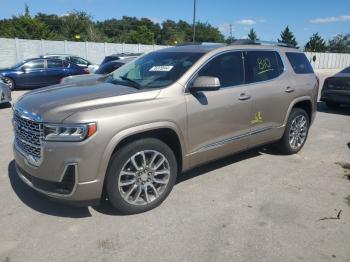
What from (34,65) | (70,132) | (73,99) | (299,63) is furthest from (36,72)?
(70,132)

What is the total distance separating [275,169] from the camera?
219 inches

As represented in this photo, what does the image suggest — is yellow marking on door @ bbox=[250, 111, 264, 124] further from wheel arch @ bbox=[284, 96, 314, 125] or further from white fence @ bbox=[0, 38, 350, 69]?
white fence @ bbox=[0, 38, 350, 69]

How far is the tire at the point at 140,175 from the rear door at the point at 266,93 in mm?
1645

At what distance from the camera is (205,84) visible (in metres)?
4.20

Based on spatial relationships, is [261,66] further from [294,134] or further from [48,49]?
[48,49]

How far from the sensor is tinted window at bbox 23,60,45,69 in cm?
1611

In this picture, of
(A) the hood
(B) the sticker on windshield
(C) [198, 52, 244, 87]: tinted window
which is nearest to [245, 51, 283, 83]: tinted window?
(C) [198, 52, 244, 87]: tinted window

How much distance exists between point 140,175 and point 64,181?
0.82m

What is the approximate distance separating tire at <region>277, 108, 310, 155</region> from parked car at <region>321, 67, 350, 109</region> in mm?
4978

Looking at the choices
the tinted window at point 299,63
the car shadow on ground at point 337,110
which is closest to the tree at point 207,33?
the car shadow on ground at point 337,110

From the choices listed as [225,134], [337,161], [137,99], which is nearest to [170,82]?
[137,99]

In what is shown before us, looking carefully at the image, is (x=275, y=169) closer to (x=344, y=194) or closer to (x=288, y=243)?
(x=344, y=194)

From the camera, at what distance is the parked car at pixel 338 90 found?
1064 cm

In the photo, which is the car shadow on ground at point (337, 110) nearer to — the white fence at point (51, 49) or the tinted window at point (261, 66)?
the tinted window at point (261, 66)
